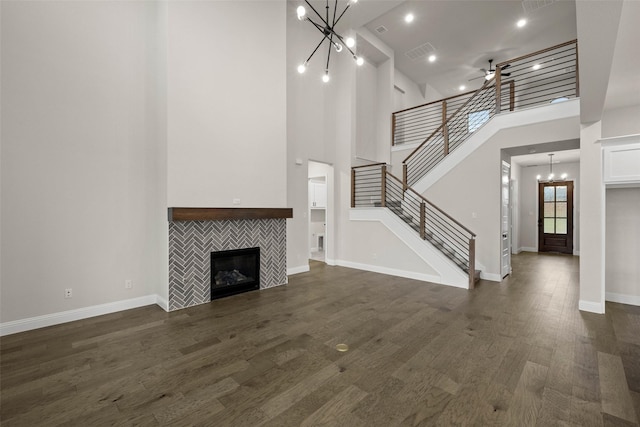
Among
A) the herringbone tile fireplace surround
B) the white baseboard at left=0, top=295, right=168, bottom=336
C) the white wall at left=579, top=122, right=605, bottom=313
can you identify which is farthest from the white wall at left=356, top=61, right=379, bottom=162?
the white baseboard at left=0, top=295, right=168, bottom=336

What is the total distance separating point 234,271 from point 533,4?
832 centimetres

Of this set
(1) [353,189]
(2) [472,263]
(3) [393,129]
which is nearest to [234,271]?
(1) [353,189]

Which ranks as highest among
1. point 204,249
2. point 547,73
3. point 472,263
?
point 547,73

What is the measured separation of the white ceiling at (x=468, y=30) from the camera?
6168 millimetres

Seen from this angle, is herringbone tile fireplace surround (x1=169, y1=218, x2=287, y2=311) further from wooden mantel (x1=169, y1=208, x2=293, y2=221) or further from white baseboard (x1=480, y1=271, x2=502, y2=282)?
white baseboard (x1=480, y1=271, x2=502, y2=282)

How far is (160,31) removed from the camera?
3979 millimetres

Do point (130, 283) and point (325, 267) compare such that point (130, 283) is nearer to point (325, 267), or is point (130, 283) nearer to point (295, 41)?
point (325, 267)

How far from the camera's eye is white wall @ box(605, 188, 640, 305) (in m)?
4.09

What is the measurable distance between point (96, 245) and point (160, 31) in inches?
123

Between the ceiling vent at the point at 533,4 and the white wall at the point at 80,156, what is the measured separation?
726 cm

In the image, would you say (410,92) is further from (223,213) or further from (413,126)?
(223,213)

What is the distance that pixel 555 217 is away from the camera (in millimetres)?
10172

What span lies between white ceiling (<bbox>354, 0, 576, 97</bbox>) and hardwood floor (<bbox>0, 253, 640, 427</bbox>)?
6322 millimetres

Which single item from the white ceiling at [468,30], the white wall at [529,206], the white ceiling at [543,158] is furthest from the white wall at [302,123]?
the white wall at [529,206]
